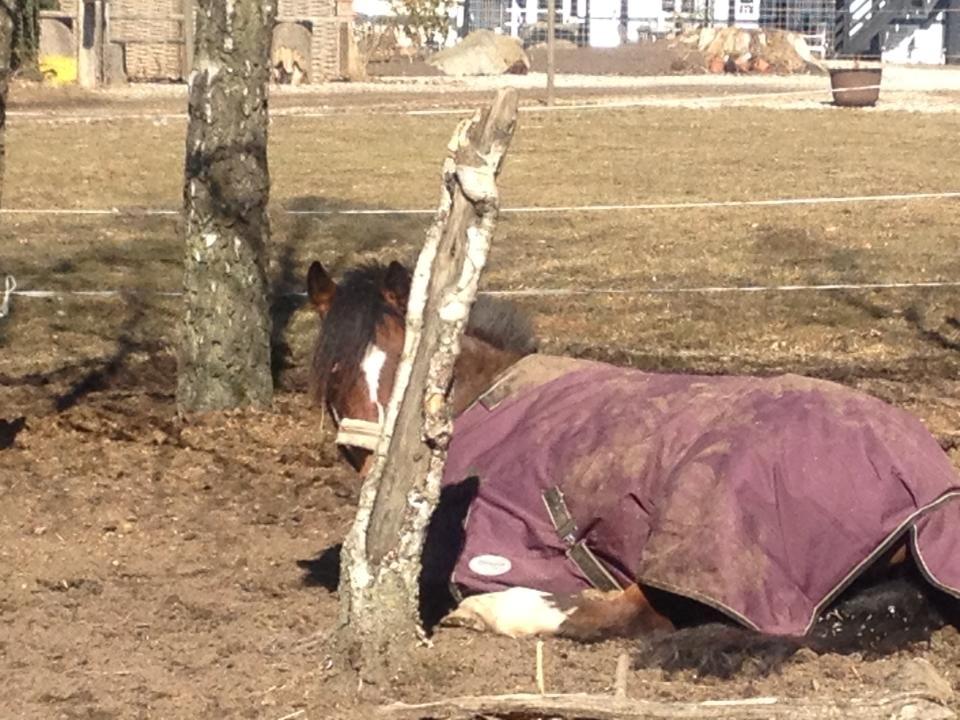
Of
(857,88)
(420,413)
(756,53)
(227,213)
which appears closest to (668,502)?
(420,413)

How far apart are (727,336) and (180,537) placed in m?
3.91

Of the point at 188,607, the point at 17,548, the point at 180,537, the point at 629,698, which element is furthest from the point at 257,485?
the point at 629,698

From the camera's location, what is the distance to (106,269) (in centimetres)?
1012

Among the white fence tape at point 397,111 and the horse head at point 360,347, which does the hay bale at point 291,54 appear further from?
the horse head at point 360,347

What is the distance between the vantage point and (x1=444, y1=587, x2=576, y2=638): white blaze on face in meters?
4.13

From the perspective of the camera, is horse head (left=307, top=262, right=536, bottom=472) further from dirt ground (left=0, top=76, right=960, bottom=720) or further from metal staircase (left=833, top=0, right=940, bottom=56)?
metal staircase (left=833, top=0, right=940, bottom=56)

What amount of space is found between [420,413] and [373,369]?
0.77 m

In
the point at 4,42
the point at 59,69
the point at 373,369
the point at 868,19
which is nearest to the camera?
the point at 373,369

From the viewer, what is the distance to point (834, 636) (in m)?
3.95

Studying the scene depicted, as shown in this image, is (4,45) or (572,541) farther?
(4,45)

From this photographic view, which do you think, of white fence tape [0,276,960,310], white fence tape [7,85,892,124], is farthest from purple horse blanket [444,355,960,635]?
white fence tape [7,85,892,124]

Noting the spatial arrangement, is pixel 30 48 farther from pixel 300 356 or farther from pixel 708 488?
pixel 708 488

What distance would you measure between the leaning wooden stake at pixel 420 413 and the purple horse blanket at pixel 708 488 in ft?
1.99

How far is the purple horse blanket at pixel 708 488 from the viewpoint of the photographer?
384 cm
